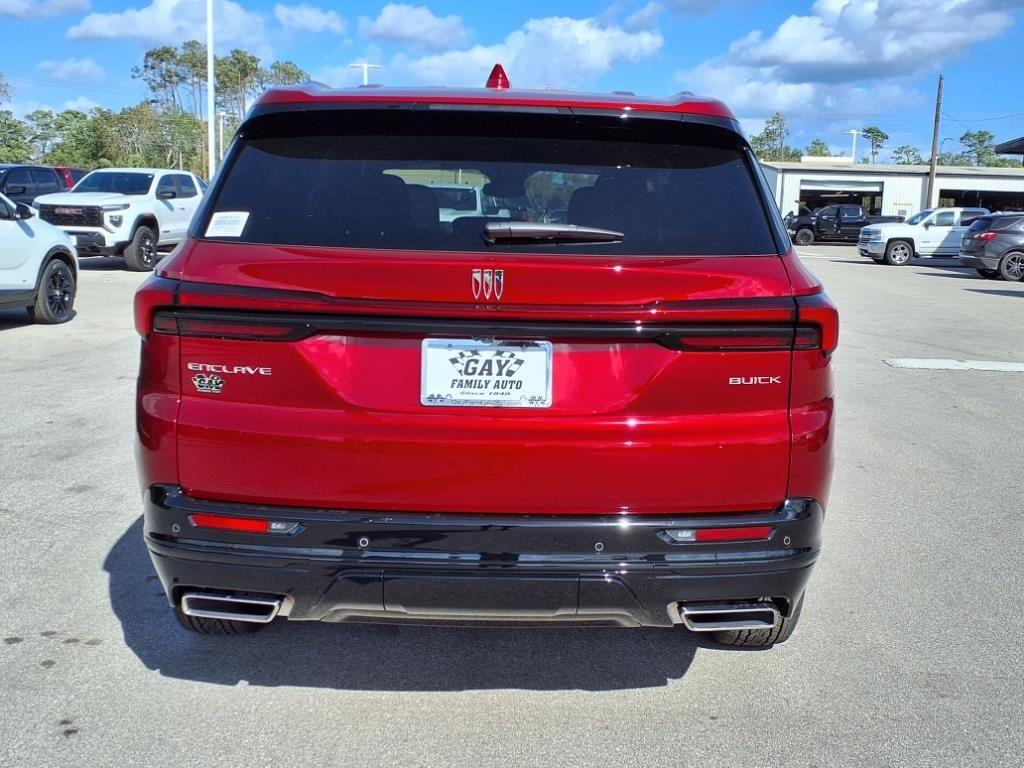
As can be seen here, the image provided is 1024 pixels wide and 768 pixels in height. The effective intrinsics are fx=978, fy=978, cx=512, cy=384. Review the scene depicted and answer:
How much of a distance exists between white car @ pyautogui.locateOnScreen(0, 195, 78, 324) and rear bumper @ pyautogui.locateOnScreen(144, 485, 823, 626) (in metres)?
8.96

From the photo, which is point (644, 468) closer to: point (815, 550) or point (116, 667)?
→ point (815, 550)

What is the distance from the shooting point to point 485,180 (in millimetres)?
2959

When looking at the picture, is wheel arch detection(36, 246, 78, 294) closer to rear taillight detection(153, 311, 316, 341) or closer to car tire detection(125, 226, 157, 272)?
car tire detection(125, 226, 157, 272)

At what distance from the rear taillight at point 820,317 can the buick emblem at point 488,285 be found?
83cm

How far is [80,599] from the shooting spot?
394cm

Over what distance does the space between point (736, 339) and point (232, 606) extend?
1.64m

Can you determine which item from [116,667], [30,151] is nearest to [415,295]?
[116,667]

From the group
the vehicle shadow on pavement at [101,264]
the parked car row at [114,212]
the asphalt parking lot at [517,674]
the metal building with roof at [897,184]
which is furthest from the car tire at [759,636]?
the metal building with roof at [897,184]

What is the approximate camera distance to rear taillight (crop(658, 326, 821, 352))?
2.66 metres

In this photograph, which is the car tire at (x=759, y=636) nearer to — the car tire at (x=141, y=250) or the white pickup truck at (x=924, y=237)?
the car tire at (x=141, y=250)

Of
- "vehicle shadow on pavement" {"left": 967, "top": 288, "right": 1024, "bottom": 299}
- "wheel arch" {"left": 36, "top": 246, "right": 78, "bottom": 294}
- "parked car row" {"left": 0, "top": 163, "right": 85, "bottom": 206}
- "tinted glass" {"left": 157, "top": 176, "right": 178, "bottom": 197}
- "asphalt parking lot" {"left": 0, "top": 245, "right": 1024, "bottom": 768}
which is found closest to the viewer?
"asphalt parking lot" {"left": 0, "top": 245, "right": 1024, "bottom": 768}

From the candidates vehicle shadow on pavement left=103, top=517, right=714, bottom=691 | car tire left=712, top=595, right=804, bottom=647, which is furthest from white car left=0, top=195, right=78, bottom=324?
car tire left=712, top=595, right=804, bottom=647

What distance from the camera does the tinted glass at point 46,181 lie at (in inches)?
835

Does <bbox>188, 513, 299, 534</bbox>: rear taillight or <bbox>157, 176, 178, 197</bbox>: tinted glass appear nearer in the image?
<bbox>188, 513, 299, 534</bbox>: rear taillight
